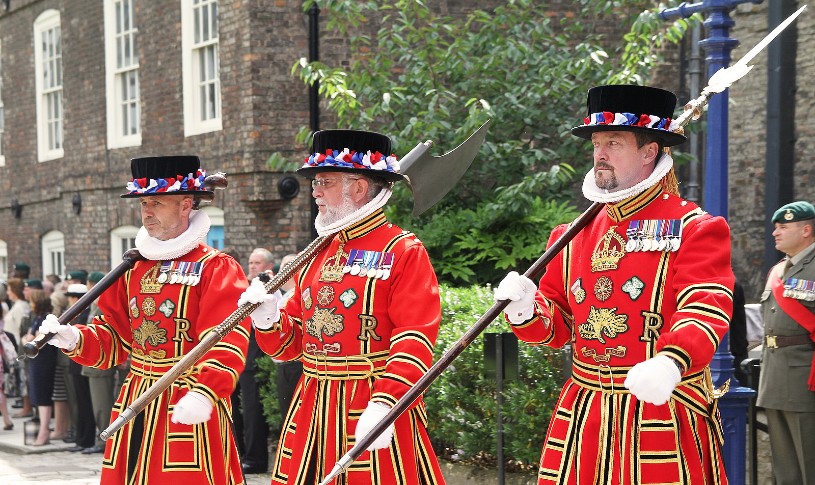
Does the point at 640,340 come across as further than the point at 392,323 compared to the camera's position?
No

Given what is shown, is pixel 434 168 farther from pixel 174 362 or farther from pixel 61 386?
pixel 61 386

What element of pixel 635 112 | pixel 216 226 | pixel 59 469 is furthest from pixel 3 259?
pixel 635 112

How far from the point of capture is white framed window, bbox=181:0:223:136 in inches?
576

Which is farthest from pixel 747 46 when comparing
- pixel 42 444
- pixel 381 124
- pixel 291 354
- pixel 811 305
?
pixel 291 354

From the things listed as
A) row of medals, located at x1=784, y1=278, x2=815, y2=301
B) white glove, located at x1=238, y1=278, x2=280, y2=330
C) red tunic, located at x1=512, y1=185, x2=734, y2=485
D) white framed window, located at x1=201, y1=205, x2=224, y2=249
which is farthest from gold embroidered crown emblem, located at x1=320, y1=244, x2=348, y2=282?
white framed window, located at x1=201, y1=205, x2=224, y2=249

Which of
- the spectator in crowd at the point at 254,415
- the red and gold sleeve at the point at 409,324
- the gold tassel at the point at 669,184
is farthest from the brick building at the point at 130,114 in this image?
the gold tassel at the point at 669,184

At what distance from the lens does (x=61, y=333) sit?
19.5ft

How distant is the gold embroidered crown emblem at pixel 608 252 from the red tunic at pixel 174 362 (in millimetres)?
1858

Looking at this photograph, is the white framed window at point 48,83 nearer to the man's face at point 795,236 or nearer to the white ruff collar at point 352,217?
the man's face at point 795,236

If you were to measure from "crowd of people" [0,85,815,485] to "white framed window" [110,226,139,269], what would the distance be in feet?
36.1

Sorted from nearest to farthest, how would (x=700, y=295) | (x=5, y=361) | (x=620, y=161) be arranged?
1. (x=700, y=295)
2. (x=620, y=161)
3. (x=5, y=361)

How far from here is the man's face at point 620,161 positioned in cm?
461

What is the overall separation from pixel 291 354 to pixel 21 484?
5.50 m

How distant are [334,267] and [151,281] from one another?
114 centimetres
